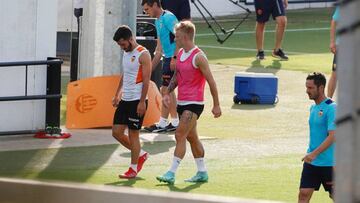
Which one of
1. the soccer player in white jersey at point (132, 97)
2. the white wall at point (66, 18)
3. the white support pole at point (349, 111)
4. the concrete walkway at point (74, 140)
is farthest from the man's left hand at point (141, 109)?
the white wall at point (66, 18)

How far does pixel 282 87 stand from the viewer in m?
18.4

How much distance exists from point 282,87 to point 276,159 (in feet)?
20.5

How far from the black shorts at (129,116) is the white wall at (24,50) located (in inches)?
106

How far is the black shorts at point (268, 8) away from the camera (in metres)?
21.3

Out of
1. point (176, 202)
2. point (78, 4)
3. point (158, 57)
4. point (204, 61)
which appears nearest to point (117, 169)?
point (204, 61)

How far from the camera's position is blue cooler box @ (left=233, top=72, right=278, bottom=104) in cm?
1655

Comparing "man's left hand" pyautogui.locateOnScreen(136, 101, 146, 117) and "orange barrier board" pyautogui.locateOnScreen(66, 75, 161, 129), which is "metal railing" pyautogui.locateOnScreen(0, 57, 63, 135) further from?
"man's left hand" pyautogui.locateOnScreen(136, 101, 146, 117)

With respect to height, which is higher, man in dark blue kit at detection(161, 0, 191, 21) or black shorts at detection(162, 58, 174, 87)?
man in dark blue kit at detection(161, 0, 191, 21)

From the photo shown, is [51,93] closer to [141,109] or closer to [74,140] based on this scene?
[74,140]

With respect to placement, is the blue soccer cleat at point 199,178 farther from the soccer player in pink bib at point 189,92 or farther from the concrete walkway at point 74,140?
the concrete walkway at point 74,140

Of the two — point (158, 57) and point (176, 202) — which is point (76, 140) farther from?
point (176, 202)

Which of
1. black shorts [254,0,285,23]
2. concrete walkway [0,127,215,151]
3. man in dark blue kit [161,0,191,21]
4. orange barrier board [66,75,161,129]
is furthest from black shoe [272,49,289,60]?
concrete walkway [0,127,215,151]

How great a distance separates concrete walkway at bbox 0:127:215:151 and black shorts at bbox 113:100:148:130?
6.20 feet

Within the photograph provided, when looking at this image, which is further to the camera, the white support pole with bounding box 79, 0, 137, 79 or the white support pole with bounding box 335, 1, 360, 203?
the white support pole with bounding box 79, 0, 137, 79
